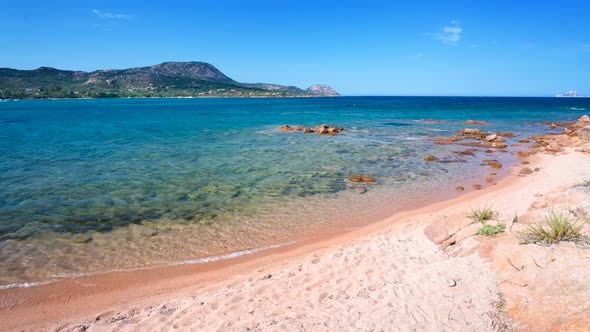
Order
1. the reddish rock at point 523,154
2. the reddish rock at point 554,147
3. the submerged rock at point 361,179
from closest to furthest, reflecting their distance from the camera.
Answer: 1. the submerged rock at point 361,179
2. the reddish rock at point 523,154
3. the reddish rock at point 554,147

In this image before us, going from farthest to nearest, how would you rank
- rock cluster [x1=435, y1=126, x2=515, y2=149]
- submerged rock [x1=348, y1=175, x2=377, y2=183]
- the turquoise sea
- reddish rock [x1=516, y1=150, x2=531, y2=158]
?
1. rock cluster [x1=435, y1=126, x2=515, y2=149]
2. reddish rock [x1=516, y1=150, x2=531, y2=158]
3. submerged rock [x1=348, y1=175, x2=377, y2=183]
4. the turquoise sea

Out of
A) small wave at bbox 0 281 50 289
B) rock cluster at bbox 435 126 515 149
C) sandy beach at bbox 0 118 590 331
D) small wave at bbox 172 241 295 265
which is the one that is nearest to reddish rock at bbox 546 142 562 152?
rock cluster at bbox 435 126 515 149

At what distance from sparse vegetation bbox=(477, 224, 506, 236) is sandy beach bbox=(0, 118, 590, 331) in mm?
170

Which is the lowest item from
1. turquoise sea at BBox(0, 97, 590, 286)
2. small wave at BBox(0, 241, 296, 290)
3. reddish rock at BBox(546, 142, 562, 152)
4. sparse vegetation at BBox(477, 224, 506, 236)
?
small wave at BBox(0, 241, 296, 290)

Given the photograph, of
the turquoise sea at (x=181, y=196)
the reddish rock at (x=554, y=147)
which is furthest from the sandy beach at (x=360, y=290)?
the reddish rock at (x=554, y=147)

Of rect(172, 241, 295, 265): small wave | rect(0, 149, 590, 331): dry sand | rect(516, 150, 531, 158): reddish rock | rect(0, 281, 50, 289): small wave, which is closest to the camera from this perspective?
rect(0, 149, 590, 331): dry sand

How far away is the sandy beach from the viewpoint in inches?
200

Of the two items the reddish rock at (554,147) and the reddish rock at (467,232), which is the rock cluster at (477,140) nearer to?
the reddish rock at (554,147)

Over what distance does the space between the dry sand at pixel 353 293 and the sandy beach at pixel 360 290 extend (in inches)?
0.8

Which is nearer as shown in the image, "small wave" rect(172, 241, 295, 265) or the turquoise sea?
"small wave" rect(172, 241, 295, 265)

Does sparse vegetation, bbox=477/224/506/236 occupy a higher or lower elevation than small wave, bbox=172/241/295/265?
higher

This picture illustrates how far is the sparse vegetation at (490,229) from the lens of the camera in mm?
7338

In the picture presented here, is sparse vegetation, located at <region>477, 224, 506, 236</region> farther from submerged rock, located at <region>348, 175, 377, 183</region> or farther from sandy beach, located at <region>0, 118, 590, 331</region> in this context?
submerged rock, located at <region>348, 175, 377, 183</region>

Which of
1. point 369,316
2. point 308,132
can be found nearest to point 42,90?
point 308,132
